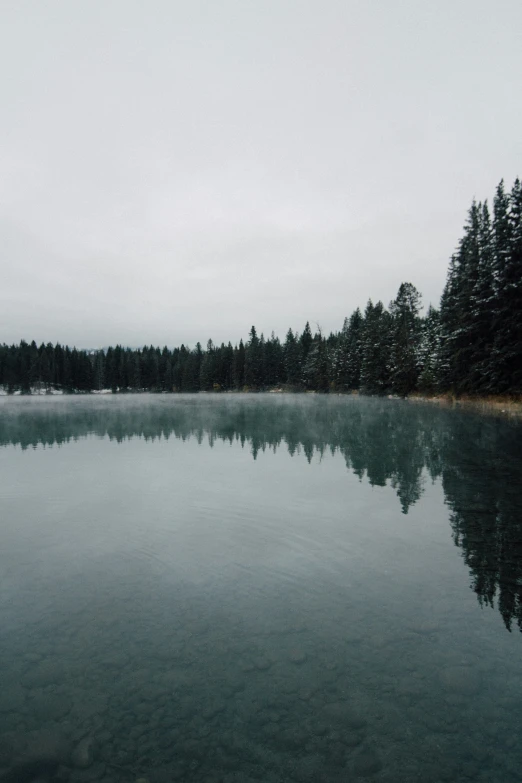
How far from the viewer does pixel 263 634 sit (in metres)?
5.72

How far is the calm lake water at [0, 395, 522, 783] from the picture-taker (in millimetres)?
3848

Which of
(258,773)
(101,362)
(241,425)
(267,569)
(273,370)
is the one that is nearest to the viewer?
(258,773)

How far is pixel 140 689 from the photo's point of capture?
4672 mm

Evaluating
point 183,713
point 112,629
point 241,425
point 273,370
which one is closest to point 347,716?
point 183,713

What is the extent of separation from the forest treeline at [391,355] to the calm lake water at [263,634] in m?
33.0

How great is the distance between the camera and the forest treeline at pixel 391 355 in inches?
1585

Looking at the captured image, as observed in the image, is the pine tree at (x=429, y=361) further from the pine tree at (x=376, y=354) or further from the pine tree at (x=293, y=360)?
the pine tree at (x=293, y=360)

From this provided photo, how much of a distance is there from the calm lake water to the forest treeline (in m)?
33.0

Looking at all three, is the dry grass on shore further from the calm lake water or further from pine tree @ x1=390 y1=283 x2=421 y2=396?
the calm lake water

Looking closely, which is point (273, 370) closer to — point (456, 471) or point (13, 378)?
point (13, 378)

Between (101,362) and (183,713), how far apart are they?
579ft

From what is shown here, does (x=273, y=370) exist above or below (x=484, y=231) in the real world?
below

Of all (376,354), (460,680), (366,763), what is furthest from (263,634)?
(376,354)

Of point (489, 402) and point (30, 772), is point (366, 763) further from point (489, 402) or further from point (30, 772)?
point (489, 402)
